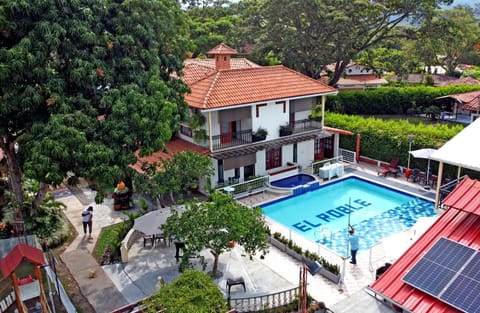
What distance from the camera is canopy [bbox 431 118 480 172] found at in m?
14.3

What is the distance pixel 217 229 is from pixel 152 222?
4.19m

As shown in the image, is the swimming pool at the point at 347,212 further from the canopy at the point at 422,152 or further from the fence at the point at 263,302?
the fence at the point at 263,302

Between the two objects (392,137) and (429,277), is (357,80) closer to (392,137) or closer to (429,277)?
(392,137)

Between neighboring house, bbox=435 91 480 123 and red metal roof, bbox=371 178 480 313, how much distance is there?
32.3 meters

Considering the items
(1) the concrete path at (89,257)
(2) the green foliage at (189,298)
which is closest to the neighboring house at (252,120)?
(1) the concrete path at (89,257)

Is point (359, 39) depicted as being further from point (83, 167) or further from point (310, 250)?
point (83, 167)

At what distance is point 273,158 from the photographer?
87.6ft

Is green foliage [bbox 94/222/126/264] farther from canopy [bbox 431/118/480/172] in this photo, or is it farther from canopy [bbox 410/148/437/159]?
canopy [bbox 410/148/437/159]

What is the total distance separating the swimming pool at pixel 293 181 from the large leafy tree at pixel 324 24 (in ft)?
56.0

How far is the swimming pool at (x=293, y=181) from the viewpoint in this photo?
2517 cm

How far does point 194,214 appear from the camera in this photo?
45.7 ft

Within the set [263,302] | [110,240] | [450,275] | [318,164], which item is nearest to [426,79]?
[318,164]

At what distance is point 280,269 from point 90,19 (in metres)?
11.7

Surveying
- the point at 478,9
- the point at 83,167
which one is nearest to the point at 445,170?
the point at 83,167
